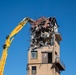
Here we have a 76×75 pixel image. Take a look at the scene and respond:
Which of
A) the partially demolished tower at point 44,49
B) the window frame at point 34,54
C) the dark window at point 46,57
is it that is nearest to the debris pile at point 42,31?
the partially demolished tower at point 44,49

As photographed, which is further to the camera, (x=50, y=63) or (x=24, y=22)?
(x=24, y=22)

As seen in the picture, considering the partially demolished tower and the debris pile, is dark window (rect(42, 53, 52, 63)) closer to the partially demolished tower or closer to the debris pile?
the partially demolished tower

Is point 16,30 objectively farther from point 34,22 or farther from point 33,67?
point 33,67

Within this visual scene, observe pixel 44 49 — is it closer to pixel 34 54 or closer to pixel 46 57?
pixel 46 57

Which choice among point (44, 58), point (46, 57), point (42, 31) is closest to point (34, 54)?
point (44, 58)

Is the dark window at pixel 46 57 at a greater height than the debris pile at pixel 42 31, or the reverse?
the debris pile at pixel 42 31

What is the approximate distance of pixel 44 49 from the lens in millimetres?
111562

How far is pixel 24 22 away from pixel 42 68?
16358 millimetres

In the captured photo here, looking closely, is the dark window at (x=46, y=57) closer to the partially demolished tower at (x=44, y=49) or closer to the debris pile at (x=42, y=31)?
the partially demolished tower at (x=44, y=49)

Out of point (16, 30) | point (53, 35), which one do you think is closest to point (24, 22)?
point (16, 30)

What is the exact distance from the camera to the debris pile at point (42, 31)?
369 feet

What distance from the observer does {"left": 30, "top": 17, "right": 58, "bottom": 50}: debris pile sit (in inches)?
4427

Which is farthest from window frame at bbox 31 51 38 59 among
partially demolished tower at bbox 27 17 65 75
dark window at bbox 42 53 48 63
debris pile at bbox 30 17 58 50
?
dark window at bbox 42 53 48 63

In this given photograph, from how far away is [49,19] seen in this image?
115 m
